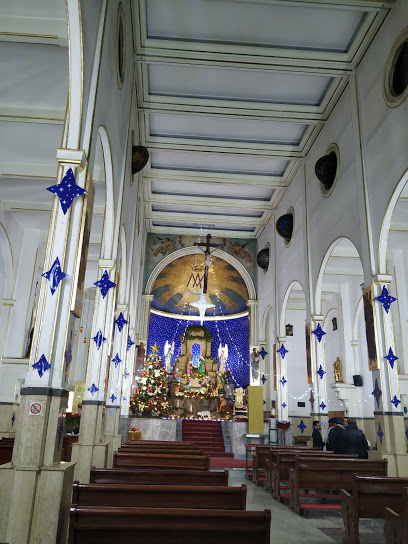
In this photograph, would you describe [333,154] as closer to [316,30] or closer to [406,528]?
[316,30]

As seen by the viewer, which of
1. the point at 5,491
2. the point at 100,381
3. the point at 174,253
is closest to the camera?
the point at 5,491

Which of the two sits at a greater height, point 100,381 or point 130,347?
point 130,347

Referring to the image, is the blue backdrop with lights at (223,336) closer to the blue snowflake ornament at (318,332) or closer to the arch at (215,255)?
the arch at (215,255)

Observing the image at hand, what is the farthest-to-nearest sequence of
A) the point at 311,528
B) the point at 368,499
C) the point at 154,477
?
the point at 311,528, the point at 154,477, the point at 368,499

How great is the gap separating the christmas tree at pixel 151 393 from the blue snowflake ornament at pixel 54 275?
10.8 meters

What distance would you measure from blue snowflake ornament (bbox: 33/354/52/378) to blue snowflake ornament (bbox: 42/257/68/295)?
0.68m

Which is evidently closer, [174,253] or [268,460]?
[268,460]

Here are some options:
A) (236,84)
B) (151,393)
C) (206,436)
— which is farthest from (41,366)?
(206,436)

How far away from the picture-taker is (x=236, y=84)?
11.0 meters

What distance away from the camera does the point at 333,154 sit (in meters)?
11.3

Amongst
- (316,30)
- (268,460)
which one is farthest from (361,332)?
(316,30)

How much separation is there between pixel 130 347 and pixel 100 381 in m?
6.74

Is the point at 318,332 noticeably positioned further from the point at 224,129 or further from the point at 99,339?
the point at 99,339

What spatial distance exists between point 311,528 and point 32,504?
137 inches
